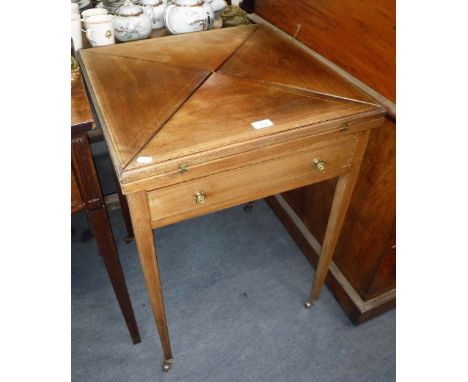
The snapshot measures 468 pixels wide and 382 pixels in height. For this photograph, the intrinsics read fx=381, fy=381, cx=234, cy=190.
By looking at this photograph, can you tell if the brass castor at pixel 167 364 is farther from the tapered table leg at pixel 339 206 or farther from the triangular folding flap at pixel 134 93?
the triangular folding flap at pixel 134 93

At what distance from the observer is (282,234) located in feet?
5.80

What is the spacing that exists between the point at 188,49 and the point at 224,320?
96 cm

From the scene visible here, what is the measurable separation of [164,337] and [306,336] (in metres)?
0.54

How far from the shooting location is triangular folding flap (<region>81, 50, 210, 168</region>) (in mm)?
797

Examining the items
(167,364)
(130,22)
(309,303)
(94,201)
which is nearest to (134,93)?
(94,201)

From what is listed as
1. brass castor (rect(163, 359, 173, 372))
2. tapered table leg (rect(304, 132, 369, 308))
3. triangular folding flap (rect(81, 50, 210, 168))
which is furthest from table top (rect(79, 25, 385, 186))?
brass castor (rect(163, 359, 173, 372))

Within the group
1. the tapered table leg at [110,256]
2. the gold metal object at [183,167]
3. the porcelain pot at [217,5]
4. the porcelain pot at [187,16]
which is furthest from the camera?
the porcelain pot at [217,5]

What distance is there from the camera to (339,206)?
1.11 metres

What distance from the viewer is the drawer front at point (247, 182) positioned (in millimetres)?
814

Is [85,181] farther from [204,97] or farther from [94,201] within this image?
[204,97]

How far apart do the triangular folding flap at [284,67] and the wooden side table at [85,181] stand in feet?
1.34

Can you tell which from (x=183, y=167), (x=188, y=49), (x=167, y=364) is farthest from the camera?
(x=167, y=364)

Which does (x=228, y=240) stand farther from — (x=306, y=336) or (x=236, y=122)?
(x=236, y=122)

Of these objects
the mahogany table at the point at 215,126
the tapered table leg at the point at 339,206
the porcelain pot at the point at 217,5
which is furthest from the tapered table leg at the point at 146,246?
the porcelain pot at the point at 217,5
